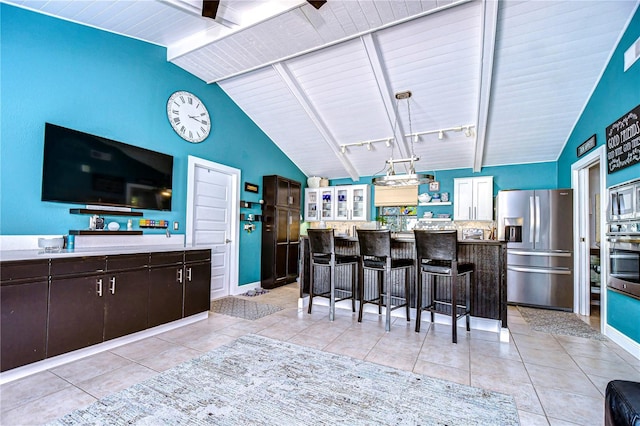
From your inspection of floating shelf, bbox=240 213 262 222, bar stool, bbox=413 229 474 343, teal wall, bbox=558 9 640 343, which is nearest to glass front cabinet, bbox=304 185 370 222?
floating shelf, bbox=240 213 262 222

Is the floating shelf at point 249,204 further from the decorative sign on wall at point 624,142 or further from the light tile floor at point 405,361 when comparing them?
the decorative sign on wall at point 624,142

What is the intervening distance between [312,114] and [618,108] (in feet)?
13.0

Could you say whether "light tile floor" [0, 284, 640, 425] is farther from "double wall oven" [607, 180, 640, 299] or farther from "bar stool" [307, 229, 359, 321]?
"double wall oven" [607, 180, 640, 299]

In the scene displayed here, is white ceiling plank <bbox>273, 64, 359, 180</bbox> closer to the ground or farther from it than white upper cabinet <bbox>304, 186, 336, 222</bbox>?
farther from it

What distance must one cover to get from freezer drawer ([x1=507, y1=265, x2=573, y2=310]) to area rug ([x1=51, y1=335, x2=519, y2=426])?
3.17m

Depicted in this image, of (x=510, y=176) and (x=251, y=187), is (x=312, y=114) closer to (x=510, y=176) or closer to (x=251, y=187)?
(x=251, y=187)

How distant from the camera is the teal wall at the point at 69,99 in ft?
8.63

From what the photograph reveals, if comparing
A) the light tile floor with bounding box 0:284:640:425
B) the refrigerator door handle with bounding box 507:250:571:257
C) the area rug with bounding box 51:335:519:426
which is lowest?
the light tile floor with bounding box 0:284:640:425

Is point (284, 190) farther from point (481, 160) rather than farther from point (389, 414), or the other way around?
point (389, 414)

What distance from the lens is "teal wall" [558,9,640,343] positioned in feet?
9.32

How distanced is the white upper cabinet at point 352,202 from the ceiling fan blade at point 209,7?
451cm

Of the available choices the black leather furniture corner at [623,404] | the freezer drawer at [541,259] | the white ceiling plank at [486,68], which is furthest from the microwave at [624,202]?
the black leather furniture corner at [623,404]

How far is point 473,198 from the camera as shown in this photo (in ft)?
18.7

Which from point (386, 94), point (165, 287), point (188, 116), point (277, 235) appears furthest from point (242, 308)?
→ point (386, 94)
